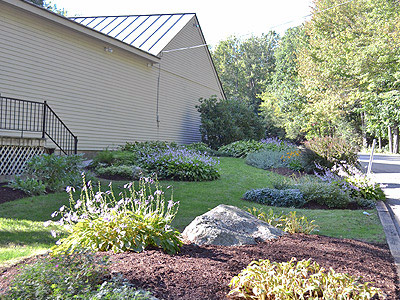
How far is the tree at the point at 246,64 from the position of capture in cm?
4538

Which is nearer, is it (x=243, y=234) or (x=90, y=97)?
(x=243, y=234)

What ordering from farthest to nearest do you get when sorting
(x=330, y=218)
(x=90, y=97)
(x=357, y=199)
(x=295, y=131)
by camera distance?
(x=295, y=131) < (x=90, y=97) < (x=357, y=199) < (x=330, y=218)

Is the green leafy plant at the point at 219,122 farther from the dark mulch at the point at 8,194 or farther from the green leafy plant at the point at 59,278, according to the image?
the green leafy plant at the point at 59,278

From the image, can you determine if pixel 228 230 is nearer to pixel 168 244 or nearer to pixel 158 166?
pixel 168 244

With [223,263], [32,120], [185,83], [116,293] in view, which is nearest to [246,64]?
[185,83]

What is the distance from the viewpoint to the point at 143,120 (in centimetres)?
1487

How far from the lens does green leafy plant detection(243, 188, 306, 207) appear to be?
7430mm

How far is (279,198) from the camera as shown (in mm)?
7527

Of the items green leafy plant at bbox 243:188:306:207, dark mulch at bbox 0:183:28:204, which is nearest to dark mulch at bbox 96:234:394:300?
green leafy plant at bbox 243:188:306:207

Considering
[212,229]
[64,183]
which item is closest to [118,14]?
[64,183]

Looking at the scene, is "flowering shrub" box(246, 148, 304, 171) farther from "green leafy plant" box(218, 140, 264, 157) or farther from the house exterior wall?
the house exterior wall

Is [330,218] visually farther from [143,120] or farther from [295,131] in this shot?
[295,131]

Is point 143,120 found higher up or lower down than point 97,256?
higher up

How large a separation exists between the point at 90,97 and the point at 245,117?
10.6m
